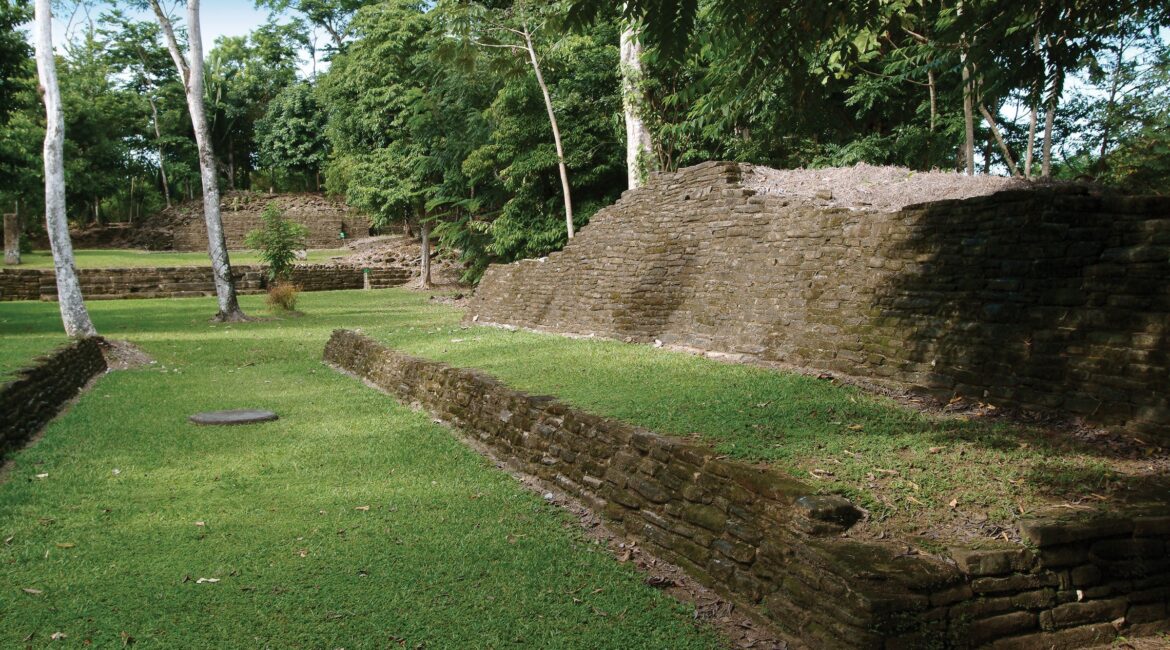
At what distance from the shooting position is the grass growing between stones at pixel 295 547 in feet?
11.7

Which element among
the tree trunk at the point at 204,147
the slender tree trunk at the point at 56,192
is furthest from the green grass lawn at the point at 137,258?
the slender tree trunk at the point at 56,192

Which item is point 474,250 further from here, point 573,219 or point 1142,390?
point 1142,390

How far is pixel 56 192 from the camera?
40.0ft

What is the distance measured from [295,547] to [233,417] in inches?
148

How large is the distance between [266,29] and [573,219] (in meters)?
31.3

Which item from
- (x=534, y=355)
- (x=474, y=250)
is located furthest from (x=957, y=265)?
(x=474, y=250)

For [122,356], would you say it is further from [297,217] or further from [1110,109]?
[297,217]

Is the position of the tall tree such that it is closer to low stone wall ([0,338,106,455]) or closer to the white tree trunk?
the white tree trunk

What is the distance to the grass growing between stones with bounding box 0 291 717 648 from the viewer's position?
3.57 metres

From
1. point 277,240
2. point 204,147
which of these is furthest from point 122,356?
point 277,240

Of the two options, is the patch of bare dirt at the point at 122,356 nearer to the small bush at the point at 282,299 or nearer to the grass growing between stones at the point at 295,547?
the grass growing between stones at the point at 295,547

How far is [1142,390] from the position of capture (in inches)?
182

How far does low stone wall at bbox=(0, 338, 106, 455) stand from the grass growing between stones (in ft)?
0.67

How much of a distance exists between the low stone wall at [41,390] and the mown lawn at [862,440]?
3.98 metres
